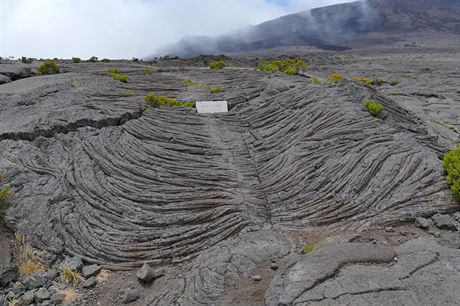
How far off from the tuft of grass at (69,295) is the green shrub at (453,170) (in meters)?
13.7

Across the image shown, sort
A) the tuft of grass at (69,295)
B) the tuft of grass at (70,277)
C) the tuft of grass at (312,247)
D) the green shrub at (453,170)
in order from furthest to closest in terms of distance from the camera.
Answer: the green shrub at (453,170) → the tuft of grass at (70,277) → the tuft of grass at (312,247) → the tuft of grass at (69,295)

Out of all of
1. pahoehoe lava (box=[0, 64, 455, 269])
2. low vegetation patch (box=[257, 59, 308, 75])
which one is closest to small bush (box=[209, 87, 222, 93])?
pahoehoe lava (box=[0, 64, 455, 269])

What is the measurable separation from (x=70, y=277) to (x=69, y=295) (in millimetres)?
831

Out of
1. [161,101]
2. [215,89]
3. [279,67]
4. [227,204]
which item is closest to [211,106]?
[161,101]

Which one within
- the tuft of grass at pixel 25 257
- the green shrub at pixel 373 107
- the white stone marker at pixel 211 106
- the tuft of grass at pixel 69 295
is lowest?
the tuft of grass at pixel 69 295

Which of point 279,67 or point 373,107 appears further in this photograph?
point 279,67

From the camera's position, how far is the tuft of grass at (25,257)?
13.4m

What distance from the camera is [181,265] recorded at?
521 inches

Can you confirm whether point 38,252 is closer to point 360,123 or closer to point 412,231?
point 412,231

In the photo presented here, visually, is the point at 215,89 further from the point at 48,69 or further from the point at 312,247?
the point at 312,247

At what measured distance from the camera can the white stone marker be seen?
86.3ft

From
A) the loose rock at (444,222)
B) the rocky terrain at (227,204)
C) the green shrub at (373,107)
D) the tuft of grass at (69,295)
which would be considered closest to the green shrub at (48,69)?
the rocky terrain at (227,204)

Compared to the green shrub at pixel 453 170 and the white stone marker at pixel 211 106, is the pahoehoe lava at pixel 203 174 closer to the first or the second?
the green shrub at pixel 453 170

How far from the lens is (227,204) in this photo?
15828 mm
